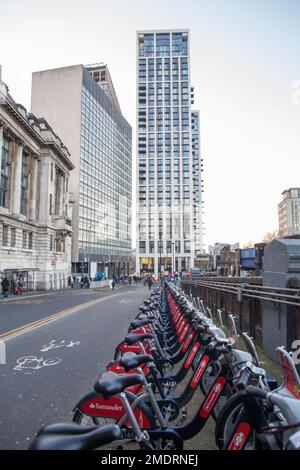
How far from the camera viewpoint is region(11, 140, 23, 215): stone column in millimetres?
39750

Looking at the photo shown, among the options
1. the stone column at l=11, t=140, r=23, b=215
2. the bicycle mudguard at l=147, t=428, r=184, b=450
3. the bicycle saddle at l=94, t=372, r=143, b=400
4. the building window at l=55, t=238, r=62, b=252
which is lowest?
the bicycle mudguard at l=147, t=428, r=184, b=450

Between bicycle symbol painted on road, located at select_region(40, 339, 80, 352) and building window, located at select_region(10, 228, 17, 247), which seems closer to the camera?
bicycle symbol painted on road, located at select_region(40, 339, 80, 352)

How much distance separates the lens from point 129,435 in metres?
2.98

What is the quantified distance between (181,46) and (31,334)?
11823 centimetres

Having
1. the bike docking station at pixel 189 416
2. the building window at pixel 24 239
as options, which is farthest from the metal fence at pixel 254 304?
the building window at pixel 24 239

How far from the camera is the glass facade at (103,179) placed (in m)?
78.2

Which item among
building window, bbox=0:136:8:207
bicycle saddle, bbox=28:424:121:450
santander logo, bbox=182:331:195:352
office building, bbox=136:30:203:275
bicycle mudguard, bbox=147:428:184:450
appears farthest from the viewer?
office building, bbox=136:30:203:275

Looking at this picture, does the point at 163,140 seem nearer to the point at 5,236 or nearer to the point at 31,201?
the point at 31,201

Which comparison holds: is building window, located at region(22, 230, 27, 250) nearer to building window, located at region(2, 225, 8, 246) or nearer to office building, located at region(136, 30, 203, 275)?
building window, located at region(2, 225, 8, 246)

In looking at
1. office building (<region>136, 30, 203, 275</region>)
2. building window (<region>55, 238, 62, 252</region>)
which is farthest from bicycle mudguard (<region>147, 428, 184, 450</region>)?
office building (<region>136, 30, 203, 275</region>)

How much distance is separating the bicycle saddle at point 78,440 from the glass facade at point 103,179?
75572 millimetres

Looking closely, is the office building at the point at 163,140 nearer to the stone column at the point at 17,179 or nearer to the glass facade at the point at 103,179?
the glass facade at the point at 103,179

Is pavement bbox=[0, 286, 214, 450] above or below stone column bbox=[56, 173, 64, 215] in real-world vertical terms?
below

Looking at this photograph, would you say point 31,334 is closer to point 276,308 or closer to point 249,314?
point 249,314
